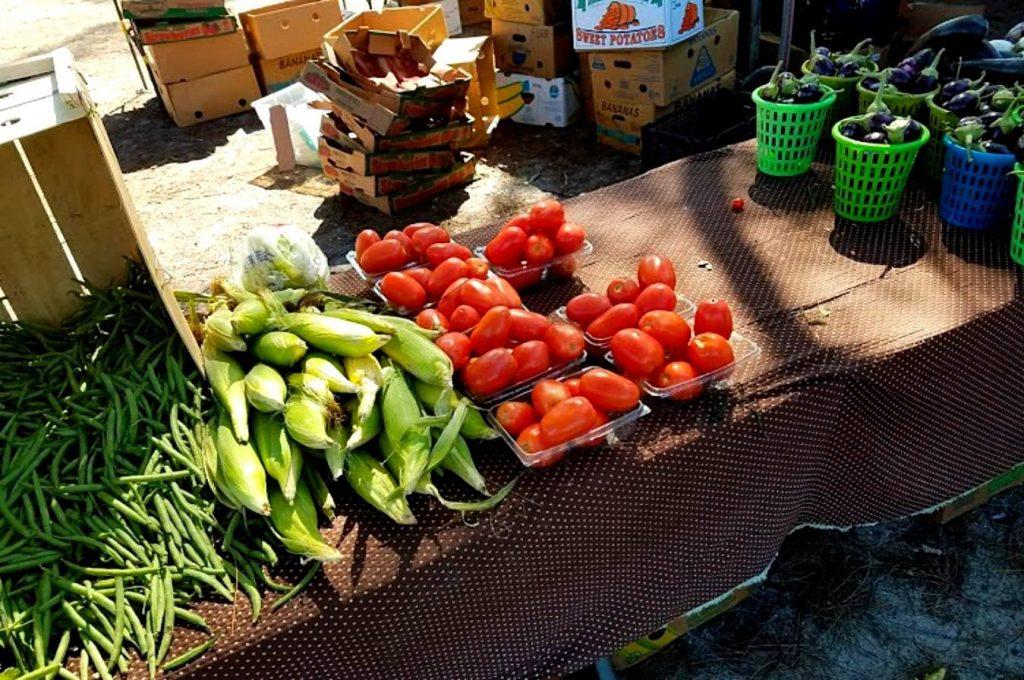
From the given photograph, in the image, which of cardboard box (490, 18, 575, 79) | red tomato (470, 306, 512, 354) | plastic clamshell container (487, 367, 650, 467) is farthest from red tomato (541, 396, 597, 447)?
cardboard box (490, 18, 575, 79)

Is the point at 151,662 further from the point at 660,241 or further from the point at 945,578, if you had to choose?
the point at 945,578

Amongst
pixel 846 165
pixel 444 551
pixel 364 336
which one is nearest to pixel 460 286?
pixel 364 336

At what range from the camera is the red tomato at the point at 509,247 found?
2.35m

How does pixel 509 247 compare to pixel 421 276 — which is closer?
pixel 421 276

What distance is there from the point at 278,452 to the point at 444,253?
863mm

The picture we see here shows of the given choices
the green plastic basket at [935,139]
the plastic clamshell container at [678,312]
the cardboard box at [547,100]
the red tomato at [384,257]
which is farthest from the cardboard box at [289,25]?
the plastic clamshell container at [678,312]

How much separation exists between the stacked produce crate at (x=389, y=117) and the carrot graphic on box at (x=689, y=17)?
4.94ft

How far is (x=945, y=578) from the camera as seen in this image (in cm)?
261

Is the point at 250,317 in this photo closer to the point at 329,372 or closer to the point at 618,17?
the point at 329,372

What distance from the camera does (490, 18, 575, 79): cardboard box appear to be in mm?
6020

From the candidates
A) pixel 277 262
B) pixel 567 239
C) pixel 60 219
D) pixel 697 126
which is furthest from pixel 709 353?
pixel 697 126

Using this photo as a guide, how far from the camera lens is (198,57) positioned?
6988mm

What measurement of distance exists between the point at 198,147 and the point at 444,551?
20.3 ft

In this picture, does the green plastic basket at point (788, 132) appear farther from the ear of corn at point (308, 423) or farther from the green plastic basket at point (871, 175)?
the ear of corn at point (308, 423)
